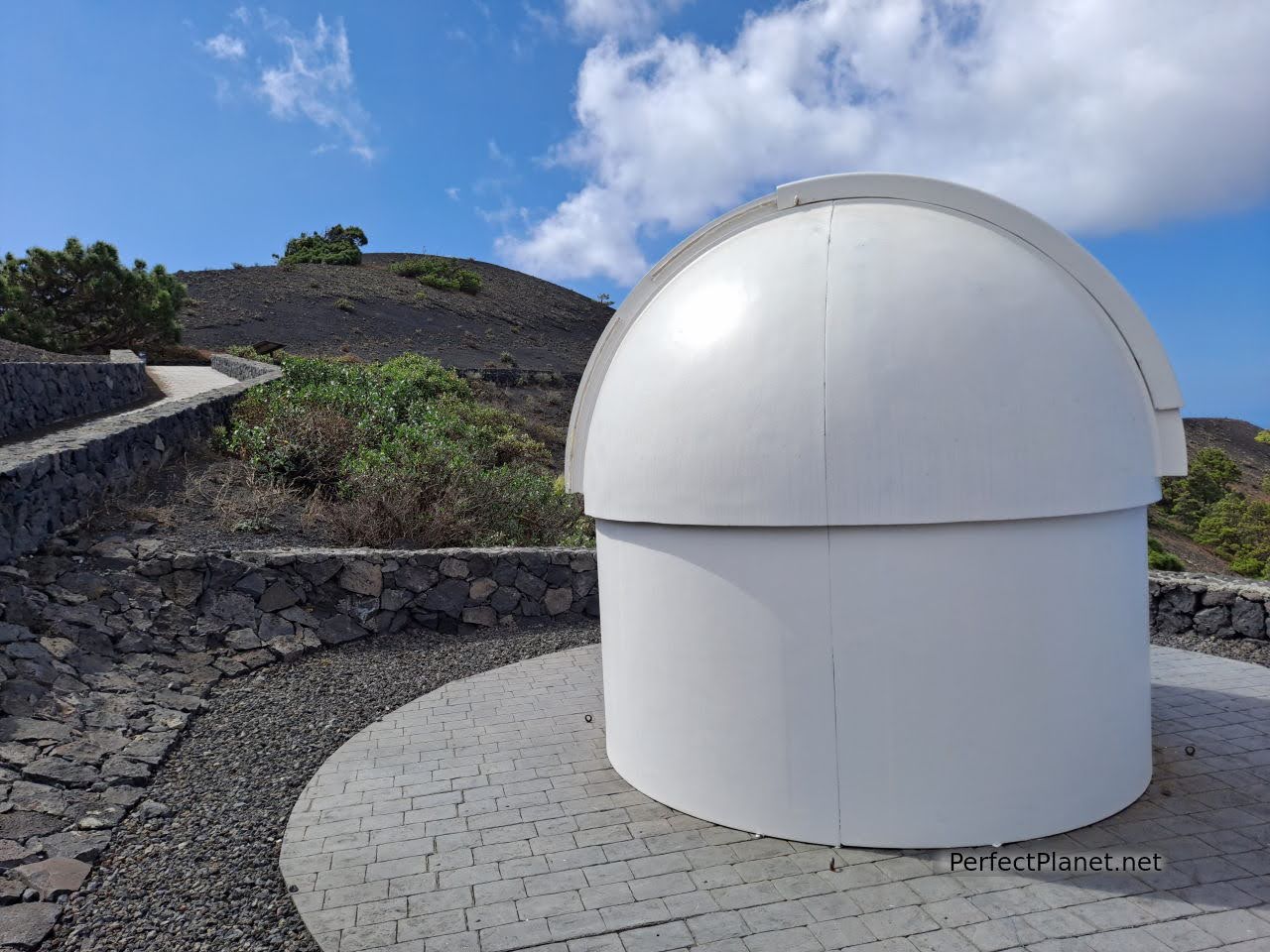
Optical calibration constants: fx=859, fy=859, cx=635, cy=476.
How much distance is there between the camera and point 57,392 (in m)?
12.6

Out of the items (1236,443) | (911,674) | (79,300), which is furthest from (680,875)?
(1236,443)

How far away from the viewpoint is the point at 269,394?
47.3 ft

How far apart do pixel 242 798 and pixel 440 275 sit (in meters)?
51.5

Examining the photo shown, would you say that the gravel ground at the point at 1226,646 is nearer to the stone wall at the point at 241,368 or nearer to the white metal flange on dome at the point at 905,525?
the white metal flange on dome at the point at 905,525

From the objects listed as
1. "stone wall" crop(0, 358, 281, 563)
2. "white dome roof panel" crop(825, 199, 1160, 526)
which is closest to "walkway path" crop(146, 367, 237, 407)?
"stone wall" crop(0, 358, 281, 563)

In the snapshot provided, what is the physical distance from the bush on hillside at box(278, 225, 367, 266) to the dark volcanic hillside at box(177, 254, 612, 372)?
6.33ft

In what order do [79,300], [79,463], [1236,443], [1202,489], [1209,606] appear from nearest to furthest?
1. [1209,606]
2. [79,463]
3. [79,300]
4. [1202,489]
5. [1236,443]

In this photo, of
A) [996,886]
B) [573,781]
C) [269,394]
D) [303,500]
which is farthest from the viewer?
[269,394]

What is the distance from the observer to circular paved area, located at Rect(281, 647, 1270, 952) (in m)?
3.67

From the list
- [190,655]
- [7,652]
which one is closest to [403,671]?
[190,655]

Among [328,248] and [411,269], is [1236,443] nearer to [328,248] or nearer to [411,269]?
[411,269]

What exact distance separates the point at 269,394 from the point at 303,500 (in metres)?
4.01

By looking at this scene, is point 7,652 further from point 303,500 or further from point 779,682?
point 779,682

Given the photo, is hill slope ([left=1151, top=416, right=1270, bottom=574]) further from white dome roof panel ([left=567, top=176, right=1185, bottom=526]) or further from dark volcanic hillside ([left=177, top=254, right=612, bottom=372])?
dark volcanic hillside ([left=177, top=254, right=612, bottom=372])
